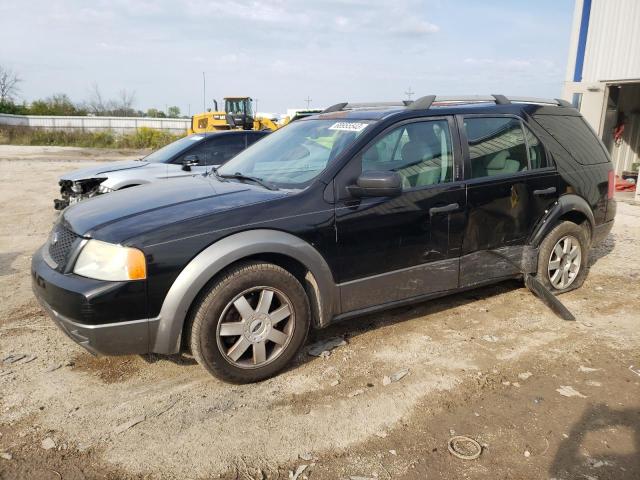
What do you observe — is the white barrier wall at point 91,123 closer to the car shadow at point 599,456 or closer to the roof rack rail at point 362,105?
the roof rack rail at point 362,105

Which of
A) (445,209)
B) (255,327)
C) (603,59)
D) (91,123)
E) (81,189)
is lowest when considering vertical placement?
(255,327)

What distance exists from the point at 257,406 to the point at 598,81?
1276 cm

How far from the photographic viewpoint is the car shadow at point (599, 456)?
2475mm

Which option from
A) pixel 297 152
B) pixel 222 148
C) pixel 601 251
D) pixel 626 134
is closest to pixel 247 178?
pixel 297 152

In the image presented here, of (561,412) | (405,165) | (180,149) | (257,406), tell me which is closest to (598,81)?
(180,149)

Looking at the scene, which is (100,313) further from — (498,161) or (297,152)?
(498,161)

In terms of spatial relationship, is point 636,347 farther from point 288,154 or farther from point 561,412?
point 288,154

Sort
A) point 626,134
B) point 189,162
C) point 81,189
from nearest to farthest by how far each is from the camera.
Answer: point 81,189 < point 189,162 < point 626,134

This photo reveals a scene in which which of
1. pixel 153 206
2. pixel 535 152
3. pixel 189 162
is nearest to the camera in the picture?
pixel 153 206

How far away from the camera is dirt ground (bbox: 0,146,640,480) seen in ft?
8.39

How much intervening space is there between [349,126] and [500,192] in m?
1.38

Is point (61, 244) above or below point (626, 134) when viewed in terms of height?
below

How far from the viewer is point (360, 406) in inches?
120

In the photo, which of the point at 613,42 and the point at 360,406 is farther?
the point at 613,42
